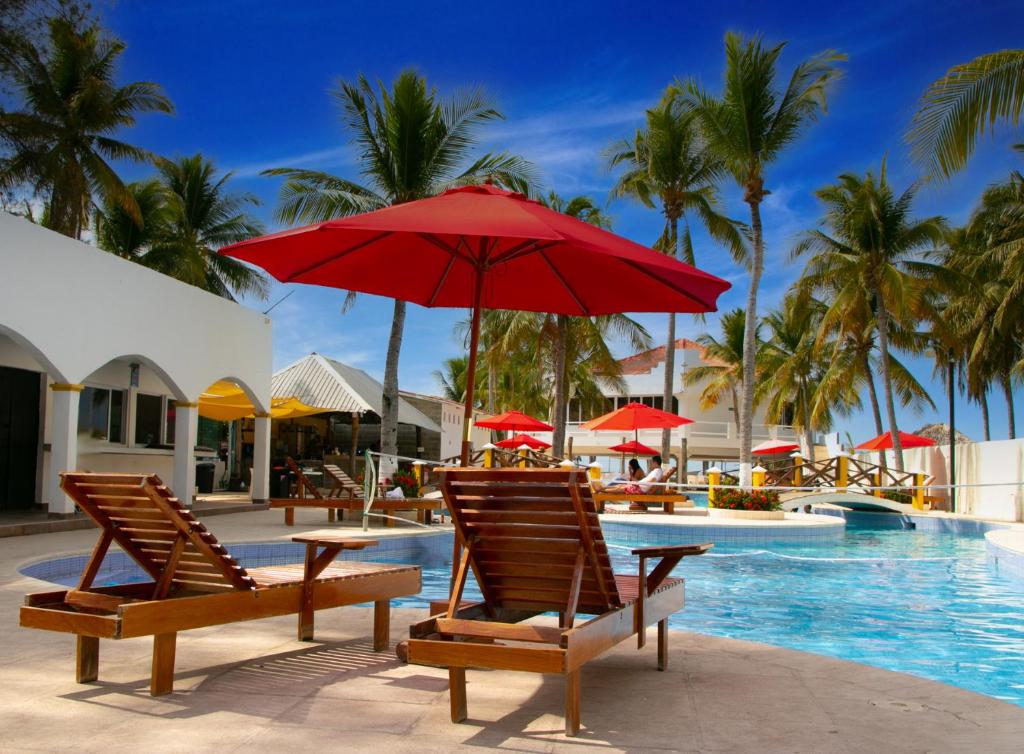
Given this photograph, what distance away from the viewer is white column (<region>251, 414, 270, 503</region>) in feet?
57.6

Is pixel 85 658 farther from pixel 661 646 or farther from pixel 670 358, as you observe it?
pixel 670 358

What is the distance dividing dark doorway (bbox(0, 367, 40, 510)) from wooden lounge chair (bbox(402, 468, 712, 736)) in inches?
486

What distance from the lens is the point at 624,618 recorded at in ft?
13.4

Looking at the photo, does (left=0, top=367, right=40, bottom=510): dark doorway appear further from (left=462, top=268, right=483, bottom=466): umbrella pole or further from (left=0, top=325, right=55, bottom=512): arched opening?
(left=462, top=268, right=483, bottom=466): umbrella pole

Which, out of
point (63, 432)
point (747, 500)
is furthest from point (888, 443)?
point (63, 432)

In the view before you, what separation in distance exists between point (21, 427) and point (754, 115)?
17.4 meters

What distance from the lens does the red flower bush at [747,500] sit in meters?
17.2

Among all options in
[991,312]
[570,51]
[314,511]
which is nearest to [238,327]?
[314,511]

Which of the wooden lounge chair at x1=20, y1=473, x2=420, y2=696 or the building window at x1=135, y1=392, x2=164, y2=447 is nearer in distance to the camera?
the wooden lounge chair at x1=20, y1=473, x2=420, y2=696

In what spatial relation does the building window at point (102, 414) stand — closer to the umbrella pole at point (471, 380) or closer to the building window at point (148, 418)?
the building window at point (148, 418)

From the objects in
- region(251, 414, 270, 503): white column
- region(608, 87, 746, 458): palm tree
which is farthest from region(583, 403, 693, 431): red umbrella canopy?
region(251, 414, 270, 503): white column

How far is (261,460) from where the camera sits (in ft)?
57.9

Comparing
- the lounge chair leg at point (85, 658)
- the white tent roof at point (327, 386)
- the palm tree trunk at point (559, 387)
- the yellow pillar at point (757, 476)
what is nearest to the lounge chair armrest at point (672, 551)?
the lounge chair leg at point (85, 658)

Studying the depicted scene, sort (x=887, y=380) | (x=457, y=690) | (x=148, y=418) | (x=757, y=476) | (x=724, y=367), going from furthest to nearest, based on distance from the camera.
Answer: (x=724, y=367), (x=887, y=380), (x=757, y=476), (x=148, y=418), (x=457, y=690)
